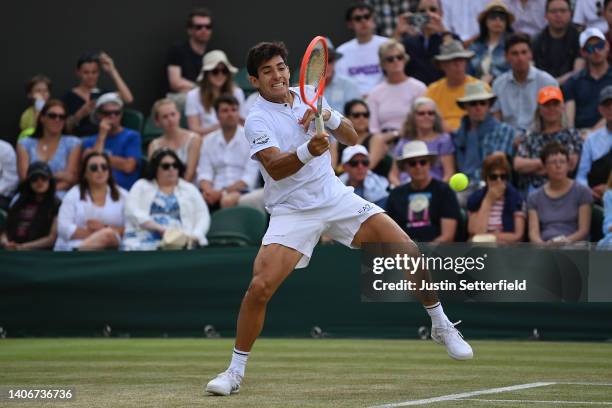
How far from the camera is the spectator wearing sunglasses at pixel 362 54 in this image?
15188 mm

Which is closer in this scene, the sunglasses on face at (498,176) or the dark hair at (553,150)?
the dark hair at (553,150)

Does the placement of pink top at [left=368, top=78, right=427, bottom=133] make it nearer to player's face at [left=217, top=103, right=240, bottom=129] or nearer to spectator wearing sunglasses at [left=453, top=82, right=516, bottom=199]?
spectator wearing sunglasses at [left=453, top=82, right=516, bottom=199]

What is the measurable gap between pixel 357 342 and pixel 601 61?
184 inches

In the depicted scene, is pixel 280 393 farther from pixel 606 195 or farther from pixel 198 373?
pixel 606 195

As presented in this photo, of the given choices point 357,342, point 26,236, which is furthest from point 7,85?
point 357,342

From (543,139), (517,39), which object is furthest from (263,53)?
(517,39)

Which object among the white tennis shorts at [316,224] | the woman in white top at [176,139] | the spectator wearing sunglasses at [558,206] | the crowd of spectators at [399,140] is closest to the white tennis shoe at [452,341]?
the white tennis shorts at [316,224]

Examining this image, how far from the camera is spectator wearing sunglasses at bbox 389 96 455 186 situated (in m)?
13.1

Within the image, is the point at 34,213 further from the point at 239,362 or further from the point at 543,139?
the point at 239,362

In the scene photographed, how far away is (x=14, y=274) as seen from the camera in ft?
41.2

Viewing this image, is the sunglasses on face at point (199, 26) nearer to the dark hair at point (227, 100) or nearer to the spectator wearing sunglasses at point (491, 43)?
the dark hair at point (227, 100)

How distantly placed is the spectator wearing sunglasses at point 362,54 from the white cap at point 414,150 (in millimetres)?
2834

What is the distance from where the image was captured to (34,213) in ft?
43.9

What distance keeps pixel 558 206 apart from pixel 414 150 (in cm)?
162
